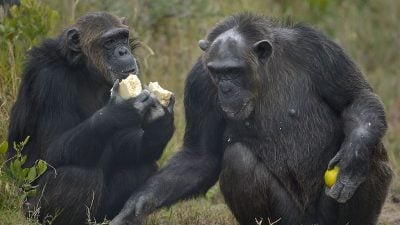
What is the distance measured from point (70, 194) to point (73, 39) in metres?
1.50

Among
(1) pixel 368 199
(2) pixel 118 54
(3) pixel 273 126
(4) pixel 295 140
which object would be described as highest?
(2) pixel 118 54

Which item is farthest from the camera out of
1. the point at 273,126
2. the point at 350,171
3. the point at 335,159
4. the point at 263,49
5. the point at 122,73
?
the point at 122,73

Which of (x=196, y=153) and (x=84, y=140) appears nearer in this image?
(x=84, y=140)

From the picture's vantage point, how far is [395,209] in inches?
Result: 406

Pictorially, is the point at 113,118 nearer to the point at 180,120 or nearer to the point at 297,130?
the point at 297,130

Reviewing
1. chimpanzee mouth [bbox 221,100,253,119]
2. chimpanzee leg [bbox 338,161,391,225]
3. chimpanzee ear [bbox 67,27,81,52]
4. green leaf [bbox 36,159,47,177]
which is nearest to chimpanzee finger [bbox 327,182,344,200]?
chimpanzee leg [bbox 338,161,391,225]

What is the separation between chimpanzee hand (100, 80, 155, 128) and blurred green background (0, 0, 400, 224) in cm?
107

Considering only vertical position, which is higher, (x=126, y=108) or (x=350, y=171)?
(x=126, y=108)

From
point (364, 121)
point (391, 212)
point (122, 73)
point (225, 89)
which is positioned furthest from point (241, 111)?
point (391, 212)

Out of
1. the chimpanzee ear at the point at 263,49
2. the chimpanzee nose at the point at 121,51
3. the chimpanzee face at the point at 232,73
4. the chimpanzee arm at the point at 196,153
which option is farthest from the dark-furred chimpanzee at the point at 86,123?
the chimpanzee ear at the point at 263,49

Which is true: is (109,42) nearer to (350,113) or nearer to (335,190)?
(350,113)

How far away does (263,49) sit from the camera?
27.4ft

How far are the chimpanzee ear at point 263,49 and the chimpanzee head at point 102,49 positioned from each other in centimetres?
123

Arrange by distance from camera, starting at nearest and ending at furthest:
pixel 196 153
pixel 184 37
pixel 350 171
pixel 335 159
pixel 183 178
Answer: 1. pixel 350 171
2. pixel 335 159
3. pixel 183 178
4. pixel 196 153
5. pixel 184 37
